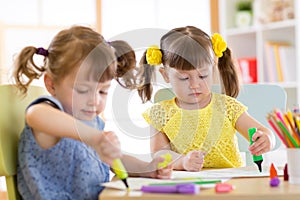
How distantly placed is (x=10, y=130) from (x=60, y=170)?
16 cm

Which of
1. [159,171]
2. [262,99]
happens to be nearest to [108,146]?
[159,171]

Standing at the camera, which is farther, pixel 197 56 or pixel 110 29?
pixel 110 29

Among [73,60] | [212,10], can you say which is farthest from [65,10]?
[73,60]

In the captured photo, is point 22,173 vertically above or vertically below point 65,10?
below

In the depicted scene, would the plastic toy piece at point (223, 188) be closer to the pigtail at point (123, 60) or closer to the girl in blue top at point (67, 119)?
the girl in blue top at point (67, 119)

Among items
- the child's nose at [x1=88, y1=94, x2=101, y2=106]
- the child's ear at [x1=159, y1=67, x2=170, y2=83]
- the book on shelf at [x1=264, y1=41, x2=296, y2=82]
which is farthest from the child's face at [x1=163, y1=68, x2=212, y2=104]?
the book on shelf at [x1=264, y1=41, x2=296, y2=82]

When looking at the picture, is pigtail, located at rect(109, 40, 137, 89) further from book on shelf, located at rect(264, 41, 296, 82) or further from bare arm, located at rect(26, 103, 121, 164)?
book on shelf, located at rect(264, 41, 296, 82)

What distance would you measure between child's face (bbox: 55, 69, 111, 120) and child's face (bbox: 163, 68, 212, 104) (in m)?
0.31

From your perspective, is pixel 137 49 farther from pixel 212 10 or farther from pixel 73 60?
pixel 212 10

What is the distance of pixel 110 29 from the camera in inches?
138

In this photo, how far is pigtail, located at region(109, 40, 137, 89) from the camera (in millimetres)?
1146

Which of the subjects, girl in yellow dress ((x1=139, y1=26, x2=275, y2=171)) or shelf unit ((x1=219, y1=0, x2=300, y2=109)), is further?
shelf unit ((x1=219, y1=0, x2=300, y2=109))

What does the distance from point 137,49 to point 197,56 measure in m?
0.19

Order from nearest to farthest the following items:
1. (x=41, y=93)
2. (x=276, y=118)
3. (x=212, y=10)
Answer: (x=276, y=118)
(x=41, y=93)
(x=212, y=10)
